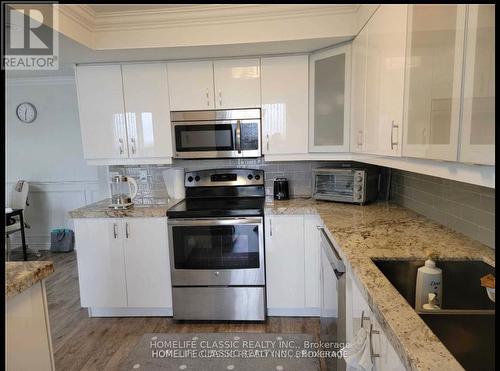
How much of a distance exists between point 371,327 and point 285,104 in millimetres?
1864

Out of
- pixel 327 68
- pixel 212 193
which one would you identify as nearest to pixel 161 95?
pixel 212 193

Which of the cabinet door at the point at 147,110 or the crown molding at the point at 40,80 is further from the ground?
the crown molding at the point at 40,80

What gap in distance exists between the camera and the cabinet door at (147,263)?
2.42m

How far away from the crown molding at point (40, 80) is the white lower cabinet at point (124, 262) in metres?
2.57

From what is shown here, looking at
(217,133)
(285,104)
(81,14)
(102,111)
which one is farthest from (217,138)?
(81,14)

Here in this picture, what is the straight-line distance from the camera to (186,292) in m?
2.43

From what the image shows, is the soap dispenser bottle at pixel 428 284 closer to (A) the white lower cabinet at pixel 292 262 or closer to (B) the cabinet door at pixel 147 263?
(A) the white lower cabinet at pixel 292 262

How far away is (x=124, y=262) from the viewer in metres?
2.47

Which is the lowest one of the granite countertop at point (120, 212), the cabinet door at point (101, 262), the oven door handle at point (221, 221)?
the cabinet door at point (101, 262)

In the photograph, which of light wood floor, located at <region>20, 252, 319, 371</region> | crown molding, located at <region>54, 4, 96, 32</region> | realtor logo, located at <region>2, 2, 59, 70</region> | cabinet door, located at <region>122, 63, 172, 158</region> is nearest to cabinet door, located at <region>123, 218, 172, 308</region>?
light wood floor, located at <region>20, 252, 319, 371</region>

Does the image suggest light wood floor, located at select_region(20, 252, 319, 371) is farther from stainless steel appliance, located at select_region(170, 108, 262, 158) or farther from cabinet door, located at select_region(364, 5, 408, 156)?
cabinet door, located at select_region(364, 5, 408, 156)

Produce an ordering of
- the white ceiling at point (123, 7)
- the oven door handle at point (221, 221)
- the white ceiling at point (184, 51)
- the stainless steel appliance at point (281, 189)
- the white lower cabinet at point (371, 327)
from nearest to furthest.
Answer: the white lower cabinet at point (371, 327)
the white ceiling at point (123, 7)
the white ceiling at point (184, 51)
the oven door handle at point (221, 221)
the stainless steel appliance at point (281, 189)

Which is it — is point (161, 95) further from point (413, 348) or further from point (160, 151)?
point (413, 348)

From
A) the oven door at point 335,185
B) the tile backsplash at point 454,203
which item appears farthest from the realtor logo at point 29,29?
the tile backsplash at point 454,203
